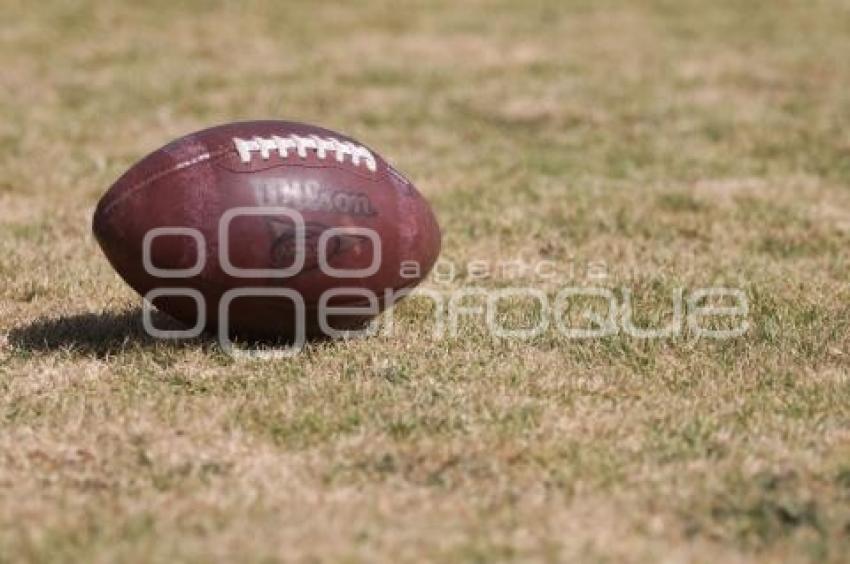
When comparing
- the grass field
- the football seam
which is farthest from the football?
the grass field

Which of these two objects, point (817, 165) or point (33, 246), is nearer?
point (33, 246)

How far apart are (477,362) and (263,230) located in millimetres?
994

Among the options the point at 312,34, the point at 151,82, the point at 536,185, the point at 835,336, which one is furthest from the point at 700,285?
the point at 312,34

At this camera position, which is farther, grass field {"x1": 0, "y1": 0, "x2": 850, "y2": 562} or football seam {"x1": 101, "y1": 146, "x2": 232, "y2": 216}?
football seam {"x1": 101, "y1": 146, "x2": 232, "y2": 216}

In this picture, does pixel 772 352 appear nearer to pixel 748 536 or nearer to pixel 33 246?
pixel 748 536

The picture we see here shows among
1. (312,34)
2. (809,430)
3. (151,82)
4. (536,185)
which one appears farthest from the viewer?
(312,34)

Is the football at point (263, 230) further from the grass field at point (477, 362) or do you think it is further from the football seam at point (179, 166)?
the grass field at point (477, 362)

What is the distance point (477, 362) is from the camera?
5336 mm

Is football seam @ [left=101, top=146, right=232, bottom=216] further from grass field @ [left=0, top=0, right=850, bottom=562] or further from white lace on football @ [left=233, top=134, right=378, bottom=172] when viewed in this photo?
grass field @ [left=0, top=0, right=850, bottom=562]

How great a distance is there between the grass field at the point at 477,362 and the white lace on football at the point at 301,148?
2.50ft

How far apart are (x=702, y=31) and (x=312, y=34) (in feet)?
13.5

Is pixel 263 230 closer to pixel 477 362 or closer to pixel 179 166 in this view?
pixel 179 166

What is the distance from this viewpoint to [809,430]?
4.62 m

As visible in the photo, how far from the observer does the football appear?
16.6 ft
